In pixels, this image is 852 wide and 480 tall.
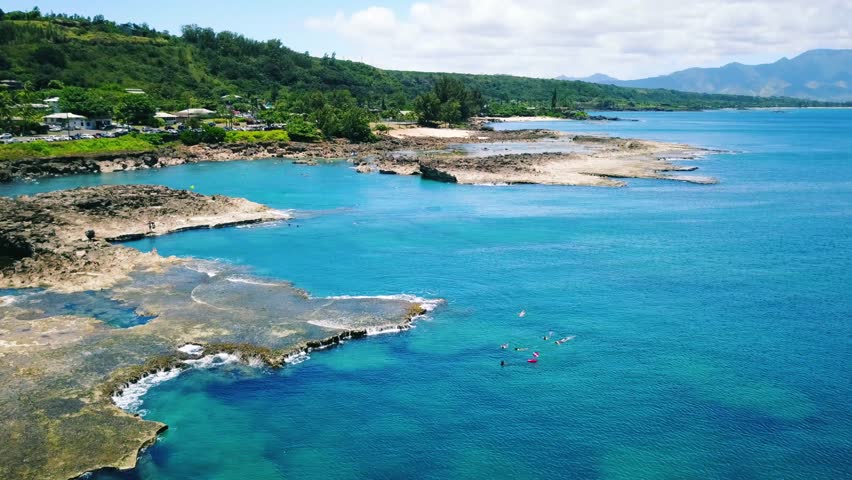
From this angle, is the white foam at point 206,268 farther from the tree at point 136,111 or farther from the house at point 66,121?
the tree at point 136,111

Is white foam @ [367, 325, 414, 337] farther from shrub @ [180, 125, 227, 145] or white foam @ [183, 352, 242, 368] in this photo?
shrub @ [180, 125, 227, 145]

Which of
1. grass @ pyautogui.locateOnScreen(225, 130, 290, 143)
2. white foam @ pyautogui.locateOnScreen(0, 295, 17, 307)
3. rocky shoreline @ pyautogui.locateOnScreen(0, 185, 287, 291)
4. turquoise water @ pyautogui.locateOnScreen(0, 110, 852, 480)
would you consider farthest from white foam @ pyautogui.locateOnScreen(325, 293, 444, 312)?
grass @ pyautogui.locateOnScreen(225, 130, 290, 143)

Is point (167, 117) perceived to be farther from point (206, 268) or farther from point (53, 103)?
point (206, 268)

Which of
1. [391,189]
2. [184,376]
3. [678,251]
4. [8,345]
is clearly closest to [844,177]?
[678,251]

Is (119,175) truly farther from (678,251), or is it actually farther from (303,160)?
(678,251)

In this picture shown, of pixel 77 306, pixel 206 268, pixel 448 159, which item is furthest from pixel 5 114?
pixel 77 306

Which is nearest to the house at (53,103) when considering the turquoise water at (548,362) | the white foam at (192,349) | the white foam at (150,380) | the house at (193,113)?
the house at (193,113)
